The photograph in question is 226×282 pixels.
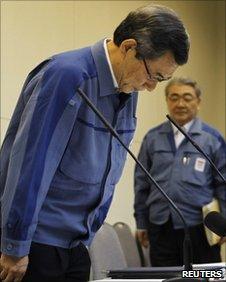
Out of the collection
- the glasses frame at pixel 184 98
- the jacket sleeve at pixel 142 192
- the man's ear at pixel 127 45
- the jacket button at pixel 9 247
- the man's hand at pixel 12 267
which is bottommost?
the jacket sleeve at pixel 142 192

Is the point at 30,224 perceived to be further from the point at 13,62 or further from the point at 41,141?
the point at 13,62

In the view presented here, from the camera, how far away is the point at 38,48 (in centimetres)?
386

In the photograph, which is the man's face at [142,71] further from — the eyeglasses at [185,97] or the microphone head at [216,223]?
the eyeglasses at [185,97]

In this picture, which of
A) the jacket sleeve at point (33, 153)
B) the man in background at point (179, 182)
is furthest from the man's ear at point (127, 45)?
the man in background at point (179, 182)

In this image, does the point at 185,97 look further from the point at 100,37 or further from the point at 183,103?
the point at 100,37

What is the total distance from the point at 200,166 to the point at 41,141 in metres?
1.95

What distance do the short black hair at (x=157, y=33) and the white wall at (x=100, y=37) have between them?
81.4 inches

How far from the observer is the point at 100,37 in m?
4.35

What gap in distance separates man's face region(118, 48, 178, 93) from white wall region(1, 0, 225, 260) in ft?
6.50

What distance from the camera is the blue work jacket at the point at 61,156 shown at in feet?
5.03

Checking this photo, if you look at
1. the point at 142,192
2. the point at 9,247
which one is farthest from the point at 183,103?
the point at 9,247

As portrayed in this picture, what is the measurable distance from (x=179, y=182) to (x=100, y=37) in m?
1.52

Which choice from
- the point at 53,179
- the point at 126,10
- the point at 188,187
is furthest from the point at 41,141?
the point at 126,10

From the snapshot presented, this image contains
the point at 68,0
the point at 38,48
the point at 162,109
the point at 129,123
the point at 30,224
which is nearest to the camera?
the point at 30,224
